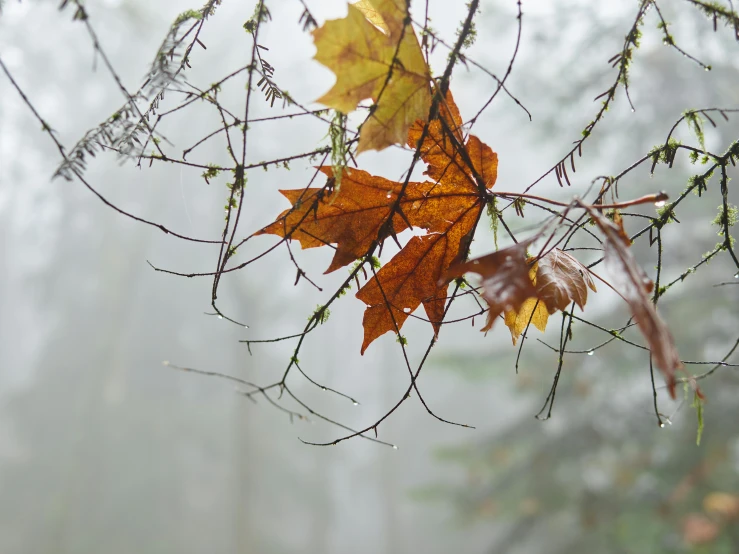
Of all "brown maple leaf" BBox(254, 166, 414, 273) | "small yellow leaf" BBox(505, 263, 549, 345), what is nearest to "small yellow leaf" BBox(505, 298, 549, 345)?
"small yellow leaf" BBox(505, 263, 549, 345)

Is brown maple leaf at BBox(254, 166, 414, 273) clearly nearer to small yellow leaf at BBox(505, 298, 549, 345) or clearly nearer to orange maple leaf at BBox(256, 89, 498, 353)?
orange maple leaf at BBox(256, 89, 498, 353)

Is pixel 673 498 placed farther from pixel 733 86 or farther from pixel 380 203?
pixel 380 203

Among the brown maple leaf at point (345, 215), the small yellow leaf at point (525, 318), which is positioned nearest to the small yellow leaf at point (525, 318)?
the small yellow leaf at point (525, 318)

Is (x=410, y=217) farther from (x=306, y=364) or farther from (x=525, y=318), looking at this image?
(x=306, y=364)

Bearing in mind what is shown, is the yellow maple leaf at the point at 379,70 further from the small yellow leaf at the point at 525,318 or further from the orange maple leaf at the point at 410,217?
the small yellow leaf at the point at 525,318

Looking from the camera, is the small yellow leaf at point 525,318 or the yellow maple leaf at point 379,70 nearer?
the yellow maple leaf at point 379,70

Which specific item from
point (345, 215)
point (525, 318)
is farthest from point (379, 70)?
point (525, 318)

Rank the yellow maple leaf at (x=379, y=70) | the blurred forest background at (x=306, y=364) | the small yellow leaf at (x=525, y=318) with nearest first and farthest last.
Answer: the yellow maple leaf at (x=379, y=70), the small yellow leaf at (x=525, y=318), the blurred forest background at (x=306, y=364)
